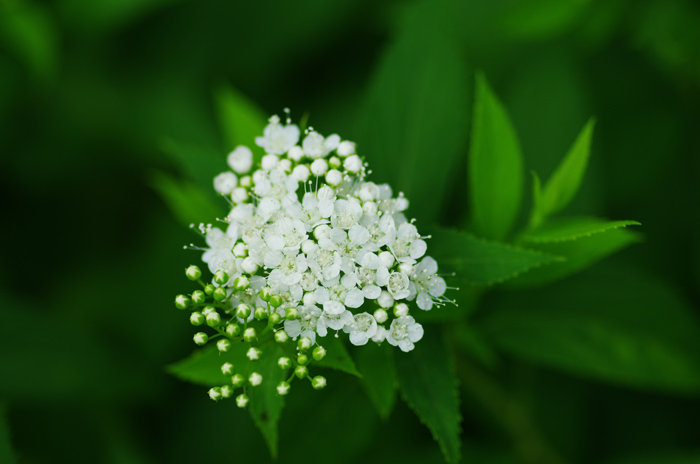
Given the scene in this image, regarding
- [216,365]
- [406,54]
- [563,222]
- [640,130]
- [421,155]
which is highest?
[640,130]

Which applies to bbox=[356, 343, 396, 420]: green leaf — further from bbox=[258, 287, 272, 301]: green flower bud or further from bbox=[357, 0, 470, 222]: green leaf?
bbox=[357, 0, 470, 222]: green leaf

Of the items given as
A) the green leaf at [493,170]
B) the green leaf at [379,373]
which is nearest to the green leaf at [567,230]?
the green leaf at [493,170]

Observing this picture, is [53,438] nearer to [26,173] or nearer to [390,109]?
[26,173]

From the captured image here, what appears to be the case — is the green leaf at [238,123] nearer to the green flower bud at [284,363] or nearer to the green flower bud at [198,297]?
the green flower bud at [198,297]

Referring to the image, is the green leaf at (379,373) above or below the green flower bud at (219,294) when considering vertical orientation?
below

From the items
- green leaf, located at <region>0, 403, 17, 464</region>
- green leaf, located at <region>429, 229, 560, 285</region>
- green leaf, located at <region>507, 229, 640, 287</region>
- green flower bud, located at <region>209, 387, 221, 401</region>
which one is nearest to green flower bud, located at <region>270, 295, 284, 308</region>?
green flower bud, located at <region>209, 387, 221, 401</region>

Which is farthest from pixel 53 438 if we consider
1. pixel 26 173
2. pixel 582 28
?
pixel 582 28
